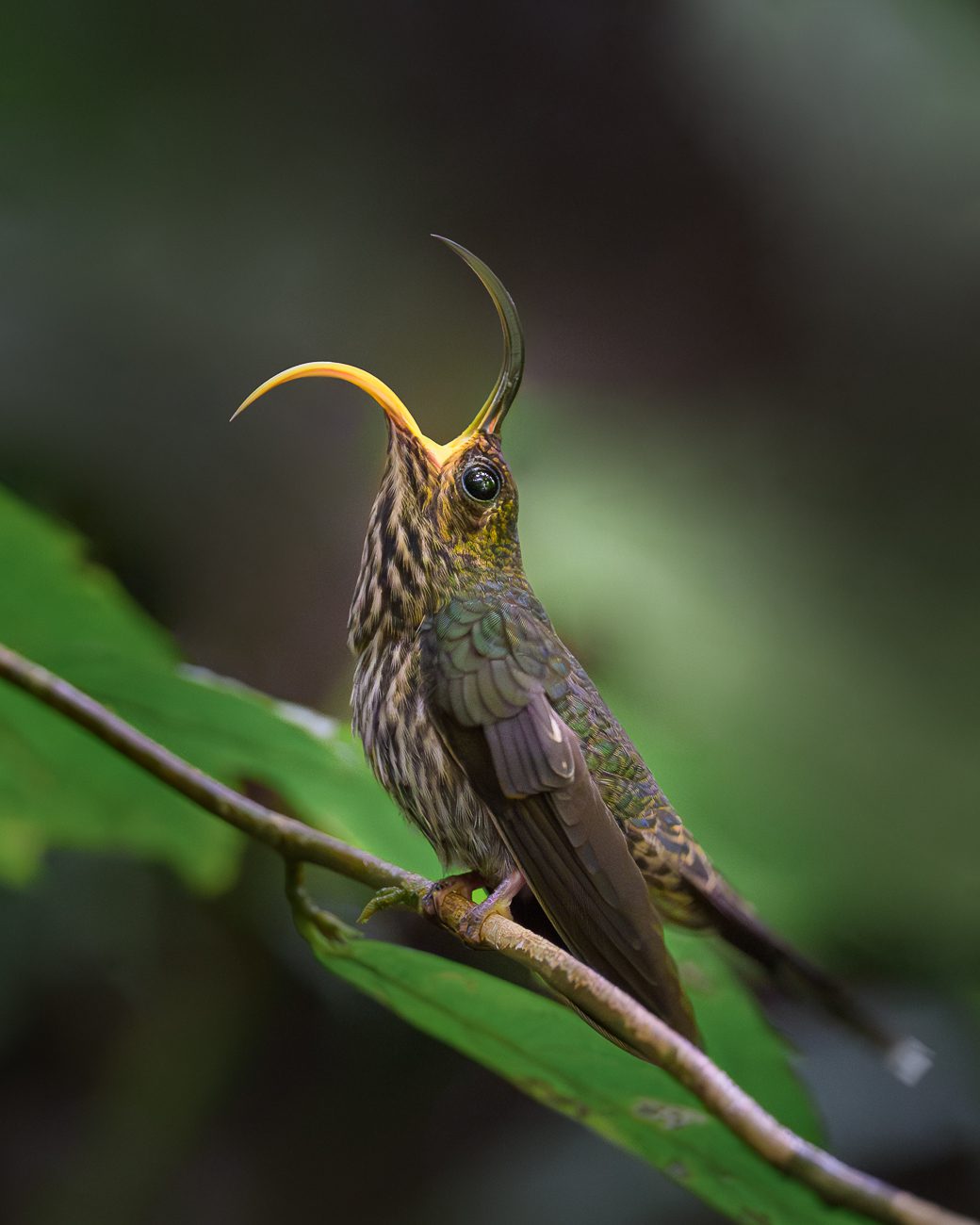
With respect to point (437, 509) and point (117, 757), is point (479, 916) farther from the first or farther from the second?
point (117, 757)

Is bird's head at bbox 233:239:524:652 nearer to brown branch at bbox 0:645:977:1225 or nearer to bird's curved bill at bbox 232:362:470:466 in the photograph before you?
bird's curved bill at bbox 232:362:470:466

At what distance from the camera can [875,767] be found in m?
0.85

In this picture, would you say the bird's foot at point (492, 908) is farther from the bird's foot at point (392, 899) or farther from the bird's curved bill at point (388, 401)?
the bird's curved bill at point (388, 401)

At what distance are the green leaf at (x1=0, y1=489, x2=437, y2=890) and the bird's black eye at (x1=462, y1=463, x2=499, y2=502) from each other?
183mm

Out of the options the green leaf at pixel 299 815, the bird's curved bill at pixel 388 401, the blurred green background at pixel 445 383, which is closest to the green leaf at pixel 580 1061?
the green leaf at pixel 299 815

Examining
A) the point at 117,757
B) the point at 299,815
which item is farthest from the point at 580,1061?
the point at 117,757

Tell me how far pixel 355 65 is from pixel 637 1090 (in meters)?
0.78

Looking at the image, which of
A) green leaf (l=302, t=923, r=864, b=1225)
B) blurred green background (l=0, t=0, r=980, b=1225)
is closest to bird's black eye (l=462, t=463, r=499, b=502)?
blurred green background (l=0, t=0, r=980, b=1225)

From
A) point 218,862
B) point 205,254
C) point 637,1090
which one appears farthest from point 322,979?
point 205,254

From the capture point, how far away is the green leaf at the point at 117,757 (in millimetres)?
753

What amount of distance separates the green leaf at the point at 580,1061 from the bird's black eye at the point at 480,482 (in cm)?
27

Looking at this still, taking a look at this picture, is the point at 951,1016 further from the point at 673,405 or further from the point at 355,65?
the point at 355,65

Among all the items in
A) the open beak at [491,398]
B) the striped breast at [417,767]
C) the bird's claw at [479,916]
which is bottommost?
the bird's claw at [479,916]

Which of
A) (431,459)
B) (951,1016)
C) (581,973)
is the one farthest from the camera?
(951,1016)
